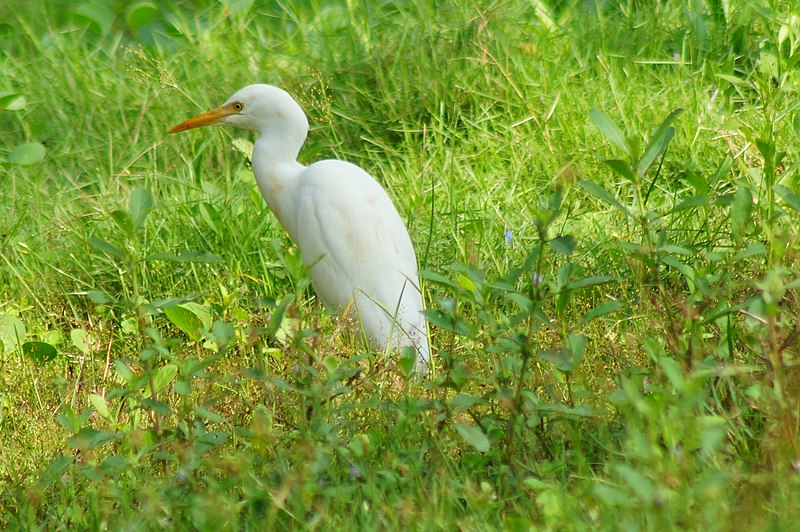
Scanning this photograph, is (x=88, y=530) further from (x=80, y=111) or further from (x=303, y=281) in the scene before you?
(x=80, y=111)

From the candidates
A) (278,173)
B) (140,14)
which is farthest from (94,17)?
(278,173)

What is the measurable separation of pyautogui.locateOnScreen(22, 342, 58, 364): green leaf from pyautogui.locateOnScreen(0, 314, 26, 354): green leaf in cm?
11

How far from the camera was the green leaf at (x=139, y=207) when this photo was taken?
2.16 meters

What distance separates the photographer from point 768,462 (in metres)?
1.91

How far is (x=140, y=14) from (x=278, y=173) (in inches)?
80.0

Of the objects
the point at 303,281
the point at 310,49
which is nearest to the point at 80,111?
the point at 310,49

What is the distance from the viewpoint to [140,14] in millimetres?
5293

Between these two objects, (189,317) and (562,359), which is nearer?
(562,359)

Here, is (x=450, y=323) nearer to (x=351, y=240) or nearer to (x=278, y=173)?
(x=351, y=240)

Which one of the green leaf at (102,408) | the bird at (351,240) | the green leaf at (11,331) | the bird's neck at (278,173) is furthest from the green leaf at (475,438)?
the green leaf at (11,331)

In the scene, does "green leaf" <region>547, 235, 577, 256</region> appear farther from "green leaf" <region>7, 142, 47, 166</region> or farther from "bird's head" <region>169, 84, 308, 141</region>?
"green leaf" <region>7, 142, 47, 166</region>

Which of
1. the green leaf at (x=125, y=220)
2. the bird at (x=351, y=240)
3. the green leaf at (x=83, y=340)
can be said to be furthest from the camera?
the bird at (x=351, y=240)

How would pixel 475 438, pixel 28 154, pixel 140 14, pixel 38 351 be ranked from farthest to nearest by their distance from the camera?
1. pixel 140 14
2. pixel 28 154
3. pixel 38 351
4. pixel 475 438

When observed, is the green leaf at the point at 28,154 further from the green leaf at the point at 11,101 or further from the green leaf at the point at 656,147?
the green leaf at the point at 656,147
